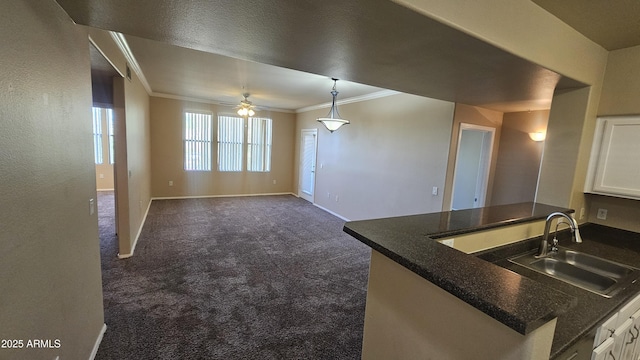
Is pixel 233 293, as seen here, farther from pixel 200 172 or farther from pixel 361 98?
pixel 200 172

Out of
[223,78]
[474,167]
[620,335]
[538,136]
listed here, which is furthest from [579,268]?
[223,78]

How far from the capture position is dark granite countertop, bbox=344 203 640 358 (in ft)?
→ 2.54

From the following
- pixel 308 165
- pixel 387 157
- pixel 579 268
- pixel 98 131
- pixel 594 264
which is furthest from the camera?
pixel 308 165

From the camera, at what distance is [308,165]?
7.59 m

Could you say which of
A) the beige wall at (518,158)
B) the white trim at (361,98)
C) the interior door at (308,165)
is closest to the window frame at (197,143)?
the interior door at (308,165)

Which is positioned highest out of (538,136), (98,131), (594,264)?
(538,136)

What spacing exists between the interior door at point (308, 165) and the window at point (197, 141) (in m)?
2.60

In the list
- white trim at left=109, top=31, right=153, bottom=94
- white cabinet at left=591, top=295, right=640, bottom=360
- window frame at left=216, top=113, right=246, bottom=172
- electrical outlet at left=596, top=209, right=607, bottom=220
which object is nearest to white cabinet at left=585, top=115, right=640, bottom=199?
electrical outlet at left=596, top=209, right=607, bottom=220

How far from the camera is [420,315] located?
1.07m

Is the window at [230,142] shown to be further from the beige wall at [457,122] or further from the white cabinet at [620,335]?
the white cabinet at [620,335]

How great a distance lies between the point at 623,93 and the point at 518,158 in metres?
2.06

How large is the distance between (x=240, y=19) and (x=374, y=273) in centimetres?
149

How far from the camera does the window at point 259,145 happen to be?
24.7ft

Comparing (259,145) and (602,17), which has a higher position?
(602,17)
